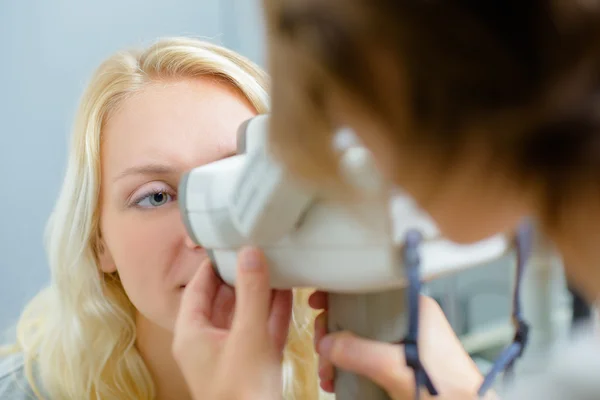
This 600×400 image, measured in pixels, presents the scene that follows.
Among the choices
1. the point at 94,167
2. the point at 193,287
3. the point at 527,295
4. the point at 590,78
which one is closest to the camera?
the point at 590,78

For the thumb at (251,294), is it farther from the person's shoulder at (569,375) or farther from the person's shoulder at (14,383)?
the person's shoulder at (14,383)

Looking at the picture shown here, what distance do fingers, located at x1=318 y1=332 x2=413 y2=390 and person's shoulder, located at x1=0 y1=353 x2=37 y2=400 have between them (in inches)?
24.1

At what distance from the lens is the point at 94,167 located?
789mm

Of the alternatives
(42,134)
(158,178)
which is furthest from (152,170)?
(42,134)

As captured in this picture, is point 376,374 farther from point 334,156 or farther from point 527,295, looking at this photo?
point 527,295

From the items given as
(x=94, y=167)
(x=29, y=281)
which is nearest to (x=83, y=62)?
(x=29, y=281)

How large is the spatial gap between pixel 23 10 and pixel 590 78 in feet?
4.57

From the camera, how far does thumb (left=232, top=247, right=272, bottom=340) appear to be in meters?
0.45

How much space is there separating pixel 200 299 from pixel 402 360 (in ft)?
0.67

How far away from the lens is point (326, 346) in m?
0.47

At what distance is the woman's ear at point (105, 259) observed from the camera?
0.83 m

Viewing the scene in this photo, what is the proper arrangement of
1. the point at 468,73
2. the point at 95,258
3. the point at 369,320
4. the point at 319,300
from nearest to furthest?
the point at 468,73
the point at 369,320
the point at 319,300
the point at 95,258

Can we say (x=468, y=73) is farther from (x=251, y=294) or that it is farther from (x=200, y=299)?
(x=200, y=299)

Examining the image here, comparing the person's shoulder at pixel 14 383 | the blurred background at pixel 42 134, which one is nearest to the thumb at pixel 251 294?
the person's shoulder at pixel 14 383
